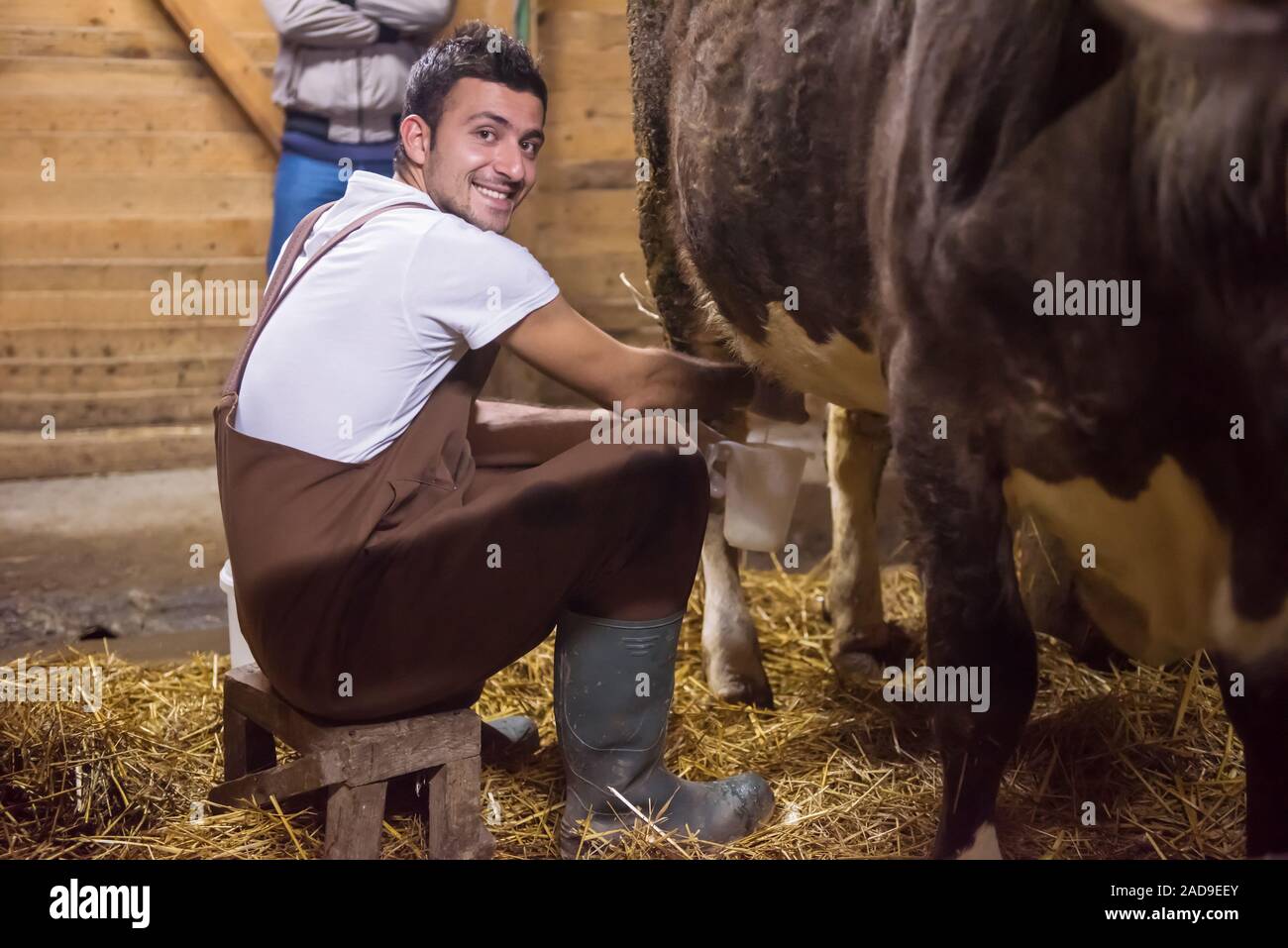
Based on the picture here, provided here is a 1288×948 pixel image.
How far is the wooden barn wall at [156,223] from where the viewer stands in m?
4.05

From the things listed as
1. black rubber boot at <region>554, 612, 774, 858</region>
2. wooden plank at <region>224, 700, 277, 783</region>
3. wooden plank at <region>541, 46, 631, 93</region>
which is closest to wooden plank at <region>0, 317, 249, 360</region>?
wooden plank at <region>541, 46, 631, 93</region>

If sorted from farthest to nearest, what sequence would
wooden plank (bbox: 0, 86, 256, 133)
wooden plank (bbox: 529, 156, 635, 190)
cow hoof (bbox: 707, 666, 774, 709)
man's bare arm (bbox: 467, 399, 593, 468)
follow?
1. wooden plank (bbox: 529, 156, 635, 190)
2. wooden plank (bbox: 0, 86, 256, 133)
3. cow hoof (bbox: 707, 666, 774, 709)
4. man's bare arm (bbox: 467, 399, 593, 468)

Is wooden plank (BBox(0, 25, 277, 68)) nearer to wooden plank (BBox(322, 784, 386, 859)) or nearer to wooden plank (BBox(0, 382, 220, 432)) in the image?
wooden plank (BBox(0, 382, 220, 432))

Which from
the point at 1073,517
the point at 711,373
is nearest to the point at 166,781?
the point at 711,373

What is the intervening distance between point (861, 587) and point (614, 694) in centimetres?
122

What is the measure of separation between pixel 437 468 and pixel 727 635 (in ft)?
3.83

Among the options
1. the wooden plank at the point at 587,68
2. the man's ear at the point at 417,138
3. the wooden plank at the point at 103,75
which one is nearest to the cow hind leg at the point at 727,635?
the man's ear at the point at 417,138

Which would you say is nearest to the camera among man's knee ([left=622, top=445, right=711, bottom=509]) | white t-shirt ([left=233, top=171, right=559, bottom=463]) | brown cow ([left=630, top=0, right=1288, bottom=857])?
brown cow ([left=630, top=0, right=1288, bottom=857])

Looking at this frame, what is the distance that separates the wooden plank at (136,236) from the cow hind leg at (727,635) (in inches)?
76.2

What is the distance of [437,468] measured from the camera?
2.15 meters

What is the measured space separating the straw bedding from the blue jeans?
1.02 m

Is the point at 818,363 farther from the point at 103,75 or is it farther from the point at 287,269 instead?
the point at 103,75

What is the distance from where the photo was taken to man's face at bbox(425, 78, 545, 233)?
2.11 metres
